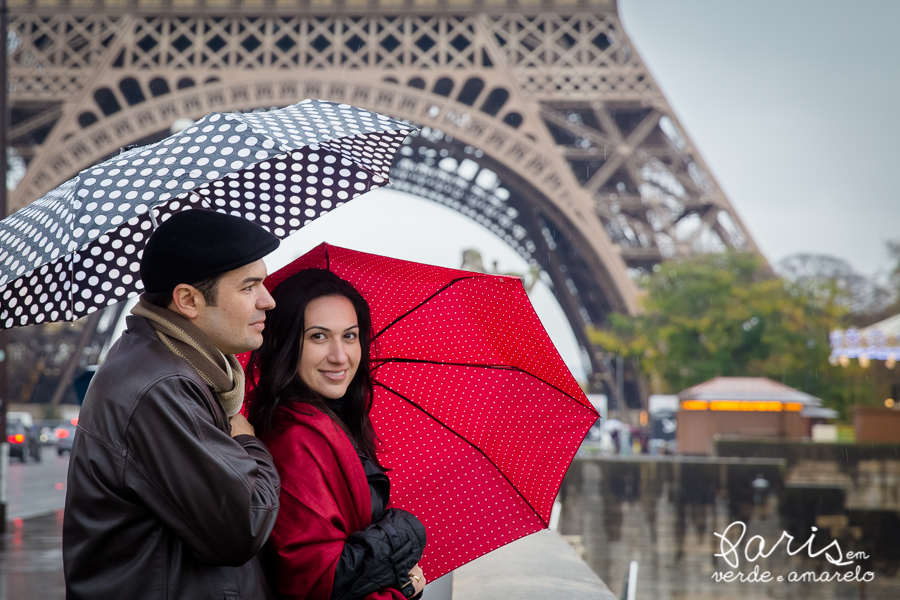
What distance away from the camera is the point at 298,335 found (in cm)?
222

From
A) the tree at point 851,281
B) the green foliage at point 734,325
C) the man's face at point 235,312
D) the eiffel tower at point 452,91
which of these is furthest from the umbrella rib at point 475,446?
the tree at point 851,281

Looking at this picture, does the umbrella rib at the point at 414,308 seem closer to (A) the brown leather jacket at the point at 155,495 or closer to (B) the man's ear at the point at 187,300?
(B) the man's ear at the point at 187,300

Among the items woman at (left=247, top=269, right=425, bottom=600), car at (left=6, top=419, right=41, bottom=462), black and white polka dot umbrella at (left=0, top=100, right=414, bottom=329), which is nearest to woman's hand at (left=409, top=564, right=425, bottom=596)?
woman at (left=247, top=269, right=425, bottom=600)

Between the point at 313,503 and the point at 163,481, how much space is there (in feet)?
1.35

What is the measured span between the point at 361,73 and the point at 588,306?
14.2m

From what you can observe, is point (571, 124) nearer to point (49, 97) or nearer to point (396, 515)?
point (49, 97)

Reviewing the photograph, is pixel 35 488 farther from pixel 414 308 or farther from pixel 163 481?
pixel 163 481

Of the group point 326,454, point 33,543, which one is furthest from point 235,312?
point 33,543

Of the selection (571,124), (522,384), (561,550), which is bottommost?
(561,550)

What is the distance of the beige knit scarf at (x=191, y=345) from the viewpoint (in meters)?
1.77

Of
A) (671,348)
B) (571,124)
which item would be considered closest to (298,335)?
(571,124)

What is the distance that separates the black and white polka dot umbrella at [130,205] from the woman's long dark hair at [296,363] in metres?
0.29

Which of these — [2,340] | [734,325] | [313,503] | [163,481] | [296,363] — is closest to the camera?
[163,481]

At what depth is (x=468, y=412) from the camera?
2787mm
